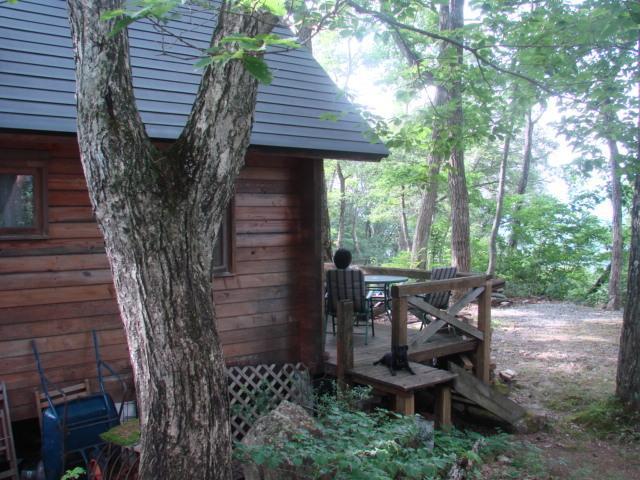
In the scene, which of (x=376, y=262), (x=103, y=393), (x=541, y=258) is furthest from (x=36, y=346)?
(x=376, y=262)

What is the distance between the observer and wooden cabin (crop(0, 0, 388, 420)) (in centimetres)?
547

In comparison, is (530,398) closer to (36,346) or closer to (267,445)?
(267,445)

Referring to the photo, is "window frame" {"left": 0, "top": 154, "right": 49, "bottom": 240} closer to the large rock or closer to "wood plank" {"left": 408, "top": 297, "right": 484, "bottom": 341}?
the large rock

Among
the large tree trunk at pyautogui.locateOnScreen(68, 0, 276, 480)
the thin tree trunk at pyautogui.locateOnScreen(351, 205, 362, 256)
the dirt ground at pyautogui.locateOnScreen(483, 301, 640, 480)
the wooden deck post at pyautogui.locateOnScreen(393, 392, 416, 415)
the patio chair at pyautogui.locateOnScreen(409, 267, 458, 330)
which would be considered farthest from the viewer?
the thin tree trunk at pyautogui.locateOnScreen(351, 205, 362, 256)

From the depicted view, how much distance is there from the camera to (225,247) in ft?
22.3

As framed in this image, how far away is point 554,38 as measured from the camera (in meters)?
7.08

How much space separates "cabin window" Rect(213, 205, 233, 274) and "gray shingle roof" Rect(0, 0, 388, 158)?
117 cm

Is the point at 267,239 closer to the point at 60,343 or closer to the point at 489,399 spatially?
the point at 60,343

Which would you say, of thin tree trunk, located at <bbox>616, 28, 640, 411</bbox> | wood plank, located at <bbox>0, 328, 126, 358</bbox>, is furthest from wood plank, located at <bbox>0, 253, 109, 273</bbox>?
thin tree trunk, located at <bbox>616, 28, 640, 411</bbox>

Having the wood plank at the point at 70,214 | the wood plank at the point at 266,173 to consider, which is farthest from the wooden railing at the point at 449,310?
the wood plank at the point at 70,214

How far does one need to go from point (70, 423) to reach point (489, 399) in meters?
4.73

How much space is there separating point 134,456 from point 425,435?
8.54ft

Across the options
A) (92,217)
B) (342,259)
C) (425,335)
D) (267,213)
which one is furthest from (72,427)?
(425,335)

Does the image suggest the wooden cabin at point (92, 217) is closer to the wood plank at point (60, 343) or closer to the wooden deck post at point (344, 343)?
the wood plank at point (60, 343)
